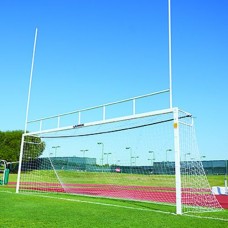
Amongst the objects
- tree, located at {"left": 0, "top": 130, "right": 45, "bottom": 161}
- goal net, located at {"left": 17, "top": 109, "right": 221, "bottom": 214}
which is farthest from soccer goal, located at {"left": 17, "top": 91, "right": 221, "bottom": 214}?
tree, located at {"left": 0, "top": 130, "right": 45, "bottom": 161}

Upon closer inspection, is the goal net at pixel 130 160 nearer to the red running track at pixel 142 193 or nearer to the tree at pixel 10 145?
the red running track at pixel 142 193

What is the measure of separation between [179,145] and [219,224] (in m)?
2.46

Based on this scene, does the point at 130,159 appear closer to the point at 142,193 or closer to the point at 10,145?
the point at 142,193

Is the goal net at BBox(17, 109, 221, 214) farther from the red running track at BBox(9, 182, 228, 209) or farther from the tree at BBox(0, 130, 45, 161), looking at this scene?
the tree at BBox(0, 130, 45, 161)

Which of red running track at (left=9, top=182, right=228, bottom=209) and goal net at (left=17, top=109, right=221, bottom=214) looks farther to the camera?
red running track at (left=9, top=182, right=228, bottom=209)

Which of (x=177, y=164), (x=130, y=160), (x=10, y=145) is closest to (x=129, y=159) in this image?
(x=130, y=160)

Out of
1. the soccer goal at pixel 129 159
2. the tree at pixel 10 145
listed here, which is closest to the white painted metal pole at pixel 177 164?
the soccer goal at pixel 129 159

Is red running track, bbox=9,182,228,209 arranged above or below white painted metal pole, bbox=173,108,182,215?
below

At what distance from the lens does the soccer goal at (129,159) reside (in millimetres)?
8734

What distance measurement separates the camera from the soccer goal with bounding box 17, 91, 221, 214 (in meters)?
8.73

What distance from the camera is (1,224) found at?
5.22m

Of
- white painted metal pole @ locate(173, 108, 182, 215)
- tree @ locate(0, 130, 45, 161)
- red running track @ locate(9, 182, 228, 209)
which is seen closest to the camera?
white painted metal pole @ locate(173, 108, 182, 215)

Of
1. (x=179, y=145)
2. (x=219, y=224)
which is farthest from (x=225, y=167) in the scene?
(x=219, y=224)

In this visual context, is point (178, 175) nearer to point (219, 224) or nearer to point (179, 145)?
point (179, 145)
